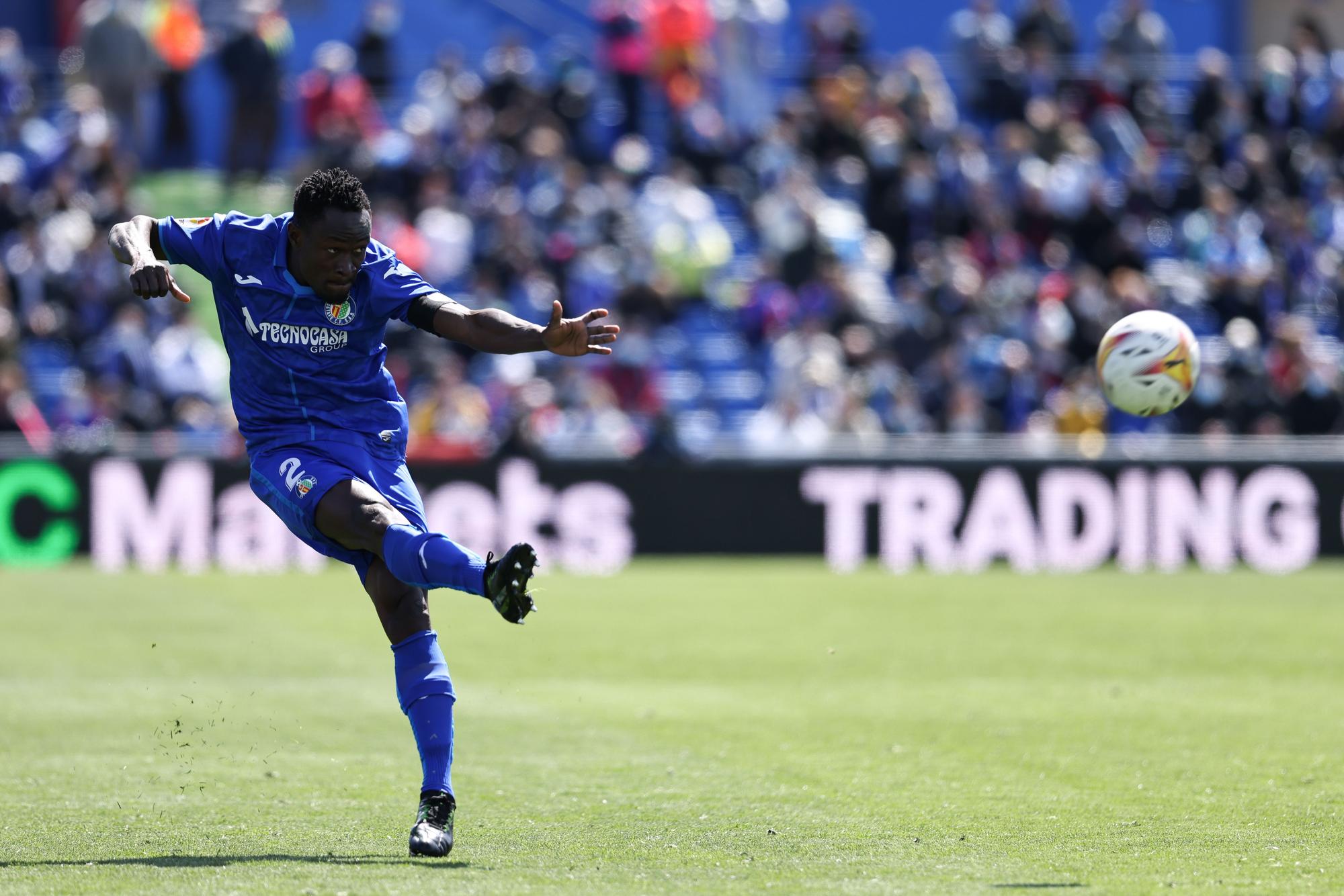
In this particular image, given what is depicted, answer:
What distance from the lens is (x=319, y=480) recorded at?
7.12m

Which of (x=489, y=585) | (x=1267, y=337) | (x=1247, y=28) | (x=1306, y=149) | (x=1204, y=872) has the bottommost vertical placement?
(x=1204, y=872)

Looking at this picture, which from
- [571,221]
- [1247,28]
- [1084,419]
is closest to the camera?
[1084,419]

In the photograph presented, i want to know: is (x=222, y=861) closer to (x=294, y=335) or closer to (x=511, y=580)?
(x=511, y=580)

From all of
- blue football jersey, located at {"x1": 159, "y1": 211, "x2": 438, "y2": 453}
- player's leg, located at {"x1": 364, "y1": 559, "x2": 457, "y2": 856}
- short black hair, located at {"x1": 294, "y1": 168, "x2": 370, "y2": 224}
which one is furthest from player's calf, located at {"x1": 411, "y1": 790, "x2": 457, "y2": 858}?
short black hair, located at {"x1": 294, "y1": 168, "x2": 370, "y2": 224}

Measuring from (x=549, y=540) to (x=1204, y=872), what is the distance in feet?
48.0

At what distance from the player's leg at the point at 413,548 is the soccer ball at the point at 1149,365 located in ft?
12.2


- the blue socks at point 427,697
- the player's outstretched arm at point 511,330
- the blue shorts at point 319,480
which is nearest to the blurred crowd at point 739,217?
the blue shorts at point 319,480

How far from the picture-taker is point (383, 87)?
88.2 ft

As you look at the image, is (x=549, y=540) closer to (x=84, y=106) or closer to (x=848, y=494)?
(x=848, y=494)

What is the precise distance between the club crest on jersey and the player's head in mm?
90

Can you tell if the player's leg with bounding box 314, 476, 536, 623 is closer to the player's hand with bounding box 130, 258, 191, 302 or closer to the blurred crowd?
the player's hand with bounding box 130, 258, 191, 302

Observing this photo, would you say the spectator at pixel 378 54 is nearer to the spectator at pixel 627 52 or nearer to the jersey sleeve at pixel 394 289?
the spectator at pixel 627 52

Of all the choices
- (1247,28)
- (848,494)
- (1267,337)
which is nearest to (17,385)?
(848,494)

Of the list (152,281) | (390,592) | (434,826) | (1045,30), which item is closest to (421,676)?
(390,592)
